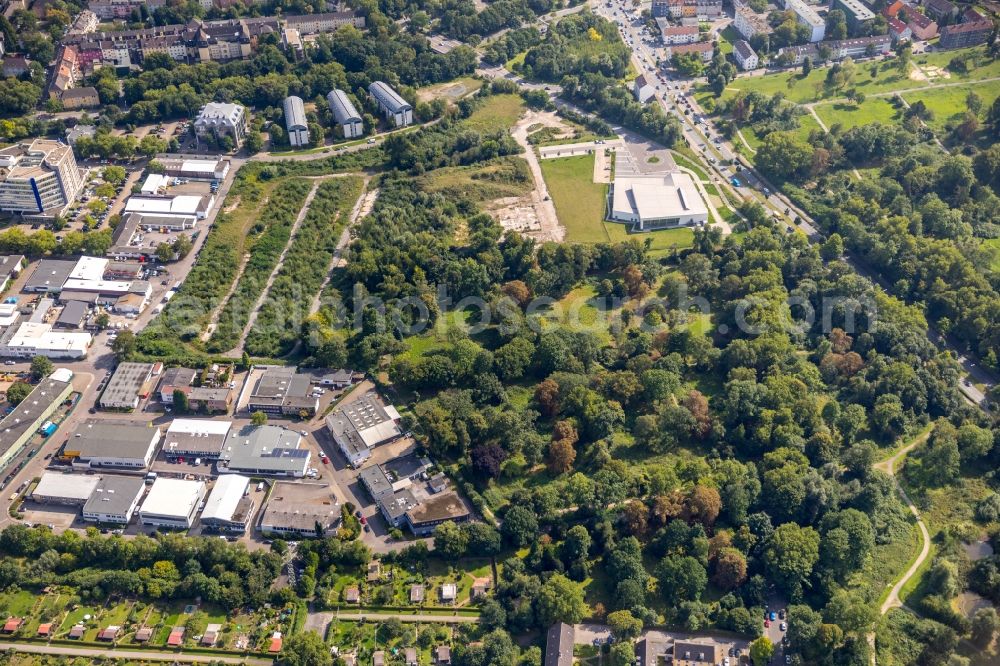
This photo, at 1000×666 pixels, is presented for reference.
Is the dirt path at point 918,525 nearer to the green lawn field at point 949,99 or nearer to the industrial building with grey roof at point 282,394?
the industrial building with grey roof at point 282,394

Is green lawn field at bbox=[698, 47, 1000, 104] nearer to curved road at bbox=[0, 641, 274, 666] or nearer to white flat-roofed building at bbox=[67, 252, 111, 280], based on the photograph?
white flat-roofed building at bbox=[67, 252, 111, 280]

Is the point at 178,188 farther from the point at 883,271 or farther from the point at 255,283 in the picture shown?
the point at 883,271

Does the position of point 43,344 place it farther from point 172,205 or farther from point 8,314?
point 172,205

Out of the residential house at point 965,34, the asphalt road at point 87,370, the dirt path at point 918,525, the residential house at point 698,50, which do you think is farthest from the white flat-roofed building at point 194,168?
the residential house at point 965,34

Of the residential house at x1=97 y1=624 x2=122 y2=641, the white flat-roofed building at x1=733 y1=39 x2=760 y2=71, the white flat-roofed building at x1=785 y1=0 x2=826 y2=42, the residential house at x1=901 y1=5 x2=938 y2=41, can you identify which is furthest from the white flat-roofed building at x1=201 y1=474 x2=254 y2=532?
the residential house at x1=901 y1=5 x2=938 y2=41

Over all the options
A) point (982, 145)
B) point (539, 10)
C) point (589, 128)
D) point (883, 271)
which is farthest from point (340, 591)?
point (539, 10)
